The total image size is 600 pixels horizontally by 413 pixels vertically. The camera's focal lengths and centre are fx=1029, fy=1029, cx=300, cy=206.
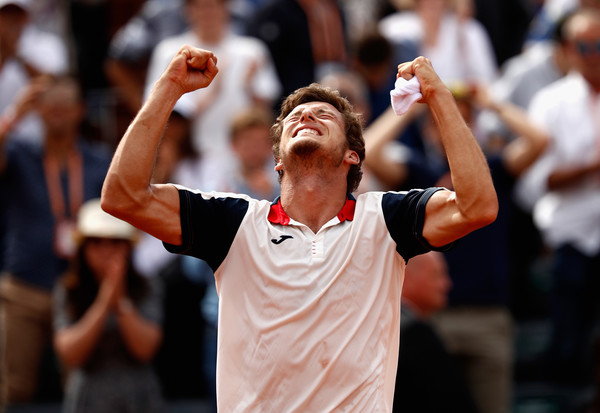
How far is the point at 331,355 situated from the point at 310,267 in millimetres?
362

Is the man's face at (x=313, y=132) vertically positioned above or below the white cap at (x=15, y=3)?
above

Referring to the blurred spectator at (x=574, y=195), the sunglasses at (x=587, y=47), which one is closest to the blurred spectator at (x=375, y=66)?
the blurred spectator at (x=574, y=195)

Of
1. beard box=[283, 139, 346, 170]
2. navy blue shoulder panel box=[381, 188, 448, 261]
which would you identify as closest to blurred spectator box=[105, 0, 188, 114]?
beard box=[283, 139, 346, 170]

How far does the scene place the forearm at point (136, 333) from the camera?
6562mm

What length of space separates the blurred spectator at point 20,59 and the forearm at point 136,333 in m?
2.27

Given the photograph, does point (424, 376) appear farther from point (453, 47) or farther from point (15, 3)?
point (15, 3)

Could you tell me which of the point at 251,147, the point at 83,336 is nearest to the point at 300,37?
the point at 251,147

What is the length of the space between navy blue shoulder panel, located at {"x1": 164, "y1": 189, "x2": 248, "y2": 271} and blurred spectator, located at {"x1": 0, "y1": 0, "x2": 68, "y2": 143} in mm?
4451

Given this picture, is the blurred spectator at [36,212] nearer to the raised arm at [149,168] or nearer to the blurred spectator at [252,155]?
the blurred spectator at [252,155]

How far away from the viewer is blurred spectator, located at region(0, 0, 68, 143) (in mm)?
8578

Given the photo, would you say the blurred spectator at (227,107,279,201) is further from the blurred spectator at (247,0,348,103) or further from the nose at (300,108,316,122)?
the nose at (300,108,316,122)

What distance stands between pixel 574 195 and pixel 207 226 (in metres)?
4.54

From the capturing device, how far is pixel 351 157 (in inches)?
173

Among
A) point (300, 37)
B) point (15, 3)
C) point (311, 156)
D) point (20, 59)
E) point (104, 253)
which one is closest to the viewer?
point (311, 156)
